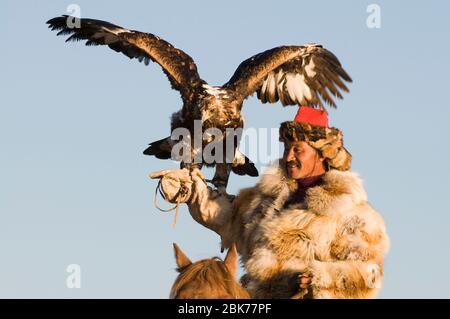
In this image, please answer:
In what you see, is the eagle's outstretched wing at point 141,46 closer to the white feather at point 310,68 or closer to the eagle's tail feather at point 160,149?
the eagle's tail feather at point 160,149

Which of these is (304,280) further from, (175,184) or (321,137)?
(175,184)

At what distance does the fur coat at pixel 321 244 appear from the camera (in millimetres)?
5500

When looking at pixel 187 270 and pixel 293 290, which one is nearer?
pixel 187 270

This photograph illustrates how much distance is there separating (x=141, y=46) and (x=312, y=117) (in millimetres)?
4799

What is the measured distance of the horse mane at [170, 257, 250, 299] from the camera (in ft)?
11.8

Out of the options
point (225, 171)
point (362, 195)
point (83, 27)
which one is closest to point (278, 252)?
point (362, 195)

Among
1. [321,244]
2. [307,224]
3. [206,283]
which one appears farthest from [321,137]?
[206,283]

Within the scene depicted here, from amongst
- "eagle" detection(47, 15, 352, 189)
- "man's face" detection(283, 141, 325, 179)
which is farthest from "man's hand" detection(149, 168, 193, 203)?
"eagle" detection(47, 15, 352, 189)

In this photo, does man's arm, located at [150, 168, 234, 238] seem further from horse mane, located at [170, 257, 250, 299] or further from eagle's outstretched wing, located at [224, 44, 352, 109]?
eagle's outstretched wing, located at [224, 44, 352, 109]

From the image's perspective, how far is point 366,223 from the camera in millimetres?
5637

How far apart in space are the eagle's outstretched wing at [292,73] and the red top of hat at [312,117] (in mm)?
4035

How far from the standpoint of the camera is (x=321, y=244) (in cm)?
564
